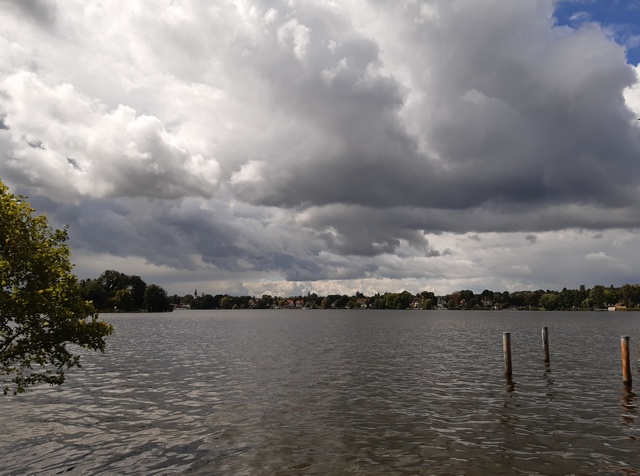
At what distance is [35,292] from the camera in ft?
51.3

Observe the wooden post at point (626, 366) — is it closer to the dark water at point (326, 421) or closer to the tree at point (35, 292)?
the dark water at point (326, 421)

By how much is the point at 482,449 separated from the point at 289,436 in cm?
812

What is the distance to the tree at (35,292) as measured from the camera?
1548 cm

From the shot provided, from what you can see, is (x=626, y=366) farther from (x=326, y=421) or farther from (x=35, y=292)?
(x=35, y=292)

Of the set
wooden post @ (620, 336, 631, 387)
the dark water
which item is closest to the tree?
the dark water

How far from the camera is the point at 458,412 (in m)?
24.9

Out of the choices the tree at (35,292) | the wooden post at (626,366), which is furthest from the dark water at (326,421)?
the tree at (35,292)

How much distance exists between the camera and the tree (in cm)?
1548

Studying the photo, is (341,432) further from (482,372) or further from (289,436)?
(482,372)

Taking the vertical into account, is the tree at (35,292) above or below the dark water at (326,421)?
above

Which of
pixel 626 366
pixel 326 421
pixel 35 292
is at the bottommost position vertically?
pixel 326 421

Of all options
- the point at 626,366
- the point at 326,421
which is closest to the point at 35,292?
the point at 326,421

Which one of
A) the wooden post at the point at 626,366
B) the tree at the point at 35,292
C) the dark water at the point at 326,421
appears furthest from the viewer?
the wooden post at the point at 626,366

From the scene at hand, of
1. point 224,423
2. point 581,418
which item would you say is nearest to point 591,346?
point 581,418
